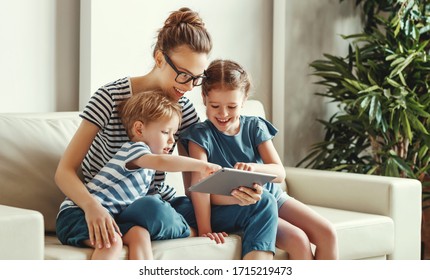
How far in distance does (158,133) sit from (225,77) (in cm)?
32

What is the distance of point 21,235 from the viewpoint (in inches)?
84.0

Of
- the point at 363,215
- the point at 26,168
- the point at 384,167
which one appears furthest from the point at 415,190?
the point at 26,168

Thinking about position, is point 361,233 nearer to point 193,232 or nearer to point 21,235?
point 193,232

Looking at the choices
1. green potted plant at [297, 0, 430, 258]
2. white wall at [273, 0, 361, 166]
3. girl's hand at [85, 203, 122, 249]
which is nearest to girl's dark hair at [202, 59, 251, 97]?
girl's hand at [85, 203, 122, 249]

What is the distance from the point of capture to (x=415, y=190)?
330 cm

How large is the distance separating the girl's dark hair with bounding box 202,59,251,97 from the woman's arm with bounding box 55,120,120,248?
42 cm

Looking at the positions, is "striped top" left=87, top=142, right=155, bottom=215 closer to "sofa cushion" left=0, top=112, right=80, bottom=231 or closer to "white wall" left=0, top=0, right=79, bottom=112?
Answer: "sofa cushion" left=0, top=112, right=80, bottom=231

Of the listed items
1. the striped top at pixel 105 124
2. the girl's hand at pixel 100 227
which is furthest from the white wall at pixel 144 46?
the girl's hand at pixel 100 227

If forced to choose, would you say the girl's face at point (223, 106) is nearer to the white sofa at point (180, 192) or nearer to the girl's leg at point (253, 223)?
the girl's leg at point (253, 223)

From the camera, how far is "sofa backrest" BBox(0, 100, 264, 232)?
8.91 ft

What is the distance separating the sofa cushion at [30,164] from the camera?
271cm

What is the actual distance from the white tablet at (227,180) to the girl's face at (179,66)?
40cm
